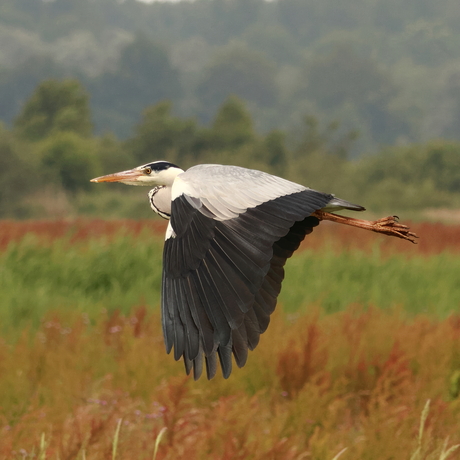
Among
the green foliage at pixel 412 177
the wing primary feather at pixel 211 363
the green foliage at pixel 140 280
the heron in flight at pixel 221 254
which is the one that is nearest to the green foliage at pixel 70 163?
the green foliage at pixel 412 177

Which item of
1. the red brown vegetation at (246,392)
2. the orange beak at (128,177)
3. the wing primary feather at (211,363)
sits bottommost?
the red brown vegetation at (246,392)

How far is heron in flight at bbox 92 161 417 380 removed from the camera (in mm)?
2215

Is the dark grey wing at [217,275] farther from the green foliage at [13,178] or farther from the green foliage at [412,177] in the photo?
the green foliage at [412,177]

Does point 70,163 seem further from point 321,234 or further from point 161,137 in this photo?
point 321,234

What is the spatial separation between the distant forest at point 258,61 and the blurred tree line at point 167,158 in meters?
16.4

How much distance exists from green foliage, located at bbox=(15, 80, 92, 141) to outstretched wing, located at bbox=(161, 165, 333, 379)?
39473 millimetres

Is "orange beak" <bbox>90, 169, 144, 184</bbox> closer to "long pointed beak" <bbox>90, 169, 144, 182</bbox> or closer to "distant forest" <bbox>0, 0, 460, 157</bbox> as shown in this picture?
"long pointed beak" <bbox>90, 169, 144, 182</bbox>

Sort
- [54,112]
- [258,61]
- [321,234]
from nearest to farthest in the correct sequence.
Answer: [321,234], [54,112], [258,61]

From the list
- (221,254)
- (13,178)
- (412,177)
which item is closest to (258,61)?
(412,177)

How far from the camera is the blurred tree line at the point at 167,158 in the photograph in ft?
104

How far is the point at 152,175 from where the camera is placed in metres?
2.71

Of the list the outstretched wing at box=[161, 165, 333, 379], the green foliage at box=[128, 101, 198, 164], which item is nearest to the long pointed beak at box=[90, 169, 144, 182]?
the outstretched wing at box=[161, 165, 333, 379]

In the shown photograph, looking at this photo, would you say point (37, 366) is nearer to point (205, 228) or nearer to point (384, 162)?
point (205, 228)

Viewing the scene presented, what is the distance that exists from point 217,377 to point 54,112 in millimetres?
40420
